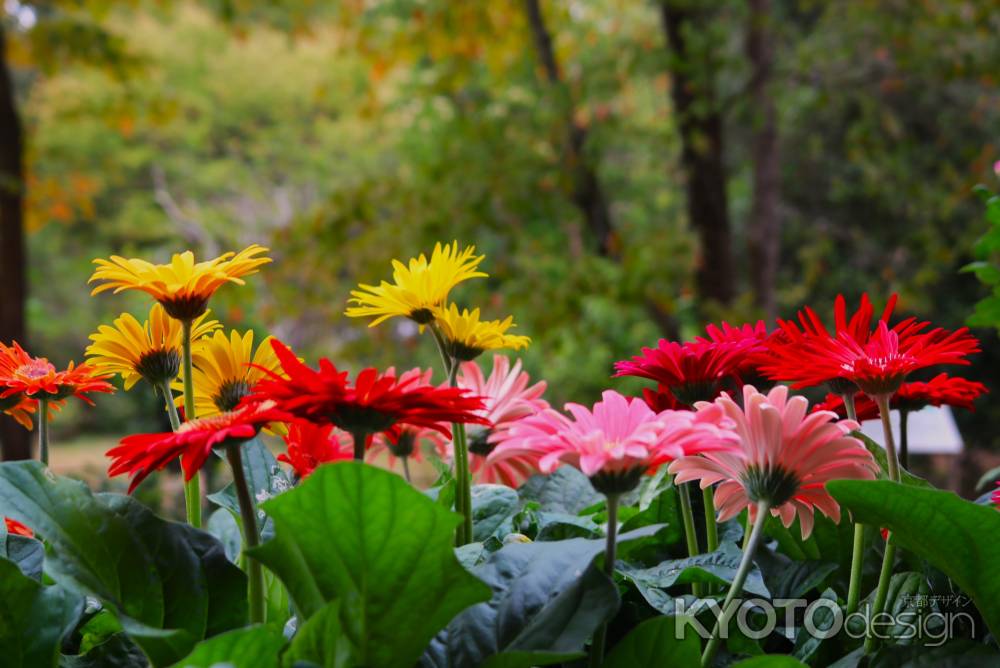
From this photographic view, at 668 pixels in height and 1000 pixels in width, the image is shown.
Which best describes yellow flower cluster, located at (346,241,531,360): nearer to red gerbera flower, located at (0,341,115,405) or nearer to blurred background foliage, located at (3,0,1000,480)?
red gerbera flower, located at (0,341,115,405)

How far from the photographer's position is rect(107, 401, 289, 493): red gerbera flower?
0.30m

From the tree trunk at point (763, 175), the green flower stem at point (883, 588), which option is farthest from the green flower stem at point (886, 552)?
the tree trunk at point (763, 175)

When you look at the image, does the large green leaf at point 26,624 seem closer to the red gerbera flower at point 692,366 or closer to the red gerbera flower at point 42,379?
the red gerbera flower at point 42,379

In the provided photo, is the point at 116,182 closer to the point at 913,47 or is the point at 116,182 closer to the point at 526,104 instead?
the point at 526,104

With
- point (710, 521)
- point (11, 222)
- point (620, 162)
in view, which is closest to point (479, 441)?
point (710, 521)

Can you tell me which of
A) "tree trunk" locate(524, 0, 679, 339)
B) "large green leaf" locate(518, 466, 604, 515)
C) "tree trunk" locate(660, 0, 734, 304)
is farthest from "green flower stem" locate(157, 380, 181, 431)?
"tree trunk" locate(660, 0, 734, 304)

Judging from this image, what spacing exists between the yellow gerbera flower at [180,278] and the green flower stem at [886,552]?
259 millimetres

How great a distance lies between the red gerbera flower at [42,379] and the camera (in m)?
0.40

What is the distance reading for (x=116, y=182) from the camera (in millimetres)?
6199

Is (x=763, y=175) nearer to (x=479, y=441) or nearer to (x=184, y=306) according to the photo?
(x=479, y=441)

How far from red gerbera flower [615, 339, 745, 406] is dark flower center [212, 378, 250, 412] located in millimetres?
166

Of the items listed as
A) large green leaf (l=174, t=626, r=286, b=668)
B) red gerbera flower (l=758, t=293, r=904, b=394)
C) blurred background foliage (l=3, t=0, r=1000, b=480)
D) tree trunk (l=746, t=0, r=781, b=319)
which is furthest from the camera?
tree trunk (l=746, t=0, r=781, b=319)

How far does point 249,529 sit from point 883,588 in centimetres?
26

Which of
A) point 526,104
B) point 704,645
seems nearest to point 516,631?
point 704,645
